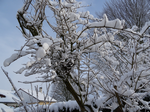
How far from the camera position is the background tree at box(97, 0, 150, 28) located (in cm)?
785

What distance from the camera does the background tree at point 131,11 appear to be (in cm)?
785

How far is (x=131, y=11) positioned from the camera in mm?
8266

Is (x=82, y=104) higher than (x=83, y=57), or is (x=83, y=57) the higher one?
(x=83, y=57)

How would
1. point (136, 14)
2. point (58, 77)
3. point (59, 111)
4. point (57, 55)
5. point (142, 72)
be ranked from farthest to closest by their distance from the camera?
1. point (136, 14)
2. point (59, 111)
3. point (58, 77)
4. point (57, 55)
5. point (142, 72)

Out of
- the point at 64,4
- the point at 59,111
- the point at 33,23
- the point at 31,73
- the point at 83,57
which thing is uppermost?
the point at 64,4

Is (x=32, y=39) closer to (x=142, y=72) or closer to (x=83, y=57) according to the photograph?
(x=83, y=57)

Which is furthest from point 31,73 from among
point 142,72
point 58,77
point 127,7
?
point 127,7

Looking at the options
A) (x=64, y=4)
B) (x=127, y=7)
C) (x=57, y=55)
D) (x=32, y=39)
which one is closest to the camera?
(x=32, y=39)

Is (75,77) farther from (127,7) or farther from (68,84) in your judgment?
(127,7)

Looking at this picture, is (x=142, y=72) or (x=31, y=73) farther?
(x=31, y=73)

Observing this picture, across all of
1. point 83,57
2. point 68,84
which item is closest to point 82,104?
point 68,84

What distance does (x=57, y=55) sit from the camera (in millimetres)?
1905

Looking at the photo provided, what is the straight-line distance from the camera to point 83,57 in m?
2.19

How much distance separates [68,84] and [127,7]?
8.57 m
